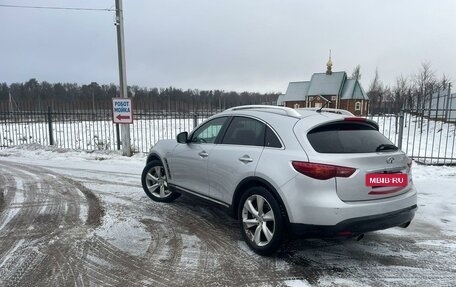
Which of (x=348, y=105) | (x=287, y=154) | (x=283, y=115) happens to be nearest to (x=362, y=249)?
(x=287, y=154)

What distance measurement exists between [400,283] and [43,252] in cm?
385

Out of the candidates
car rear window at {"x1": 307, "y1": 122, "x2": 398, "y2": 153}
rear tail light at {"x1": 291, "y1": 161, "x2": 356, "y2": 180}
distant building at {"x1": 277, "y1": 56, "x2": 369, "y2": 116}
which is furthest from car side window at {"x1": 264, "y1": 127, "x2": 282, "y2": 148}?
distant building at {"x1": 277, "y1": 56, "x2": 369, "y2": 116}

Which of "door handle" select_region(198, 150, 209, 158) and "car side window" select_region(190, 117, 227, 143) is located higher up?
"car side window" select_region(190, 117, 227, 143)

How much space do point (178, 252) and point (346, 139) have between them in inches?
90.4

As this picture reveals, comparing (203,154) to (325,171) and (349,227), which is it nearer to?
(325,171)

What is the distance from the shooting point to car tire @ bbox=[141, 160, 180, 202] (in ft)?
19.2

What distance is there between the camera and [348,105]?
58.1 m

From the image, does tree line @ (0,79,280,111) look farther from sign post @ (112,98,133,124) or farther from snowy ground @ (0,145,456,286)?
snowy ground @ (0,145,456,286)

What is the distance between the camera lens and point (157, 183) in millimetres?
6000

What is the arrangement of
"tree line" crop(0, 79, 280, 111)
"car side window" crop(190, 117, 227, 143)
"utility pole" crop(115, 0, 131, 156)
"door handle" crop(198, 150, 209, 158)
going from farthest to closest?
"tree line" crop(0, 79, 280, 111) < "utility pole" crop(115, 0, 131, 156) < "car side window" crop(190, 117, 227, 143) < "door handle" crop(198, 150, 209, 158)

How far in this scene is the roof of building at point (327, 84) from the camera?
2325 inches

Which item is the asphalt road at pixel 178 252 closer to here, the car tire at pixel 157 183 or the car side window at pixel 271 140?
the car tire at pixel 157 183

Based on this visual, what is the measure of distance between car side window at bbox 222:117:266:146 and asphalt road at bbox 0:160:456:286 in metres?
1.27

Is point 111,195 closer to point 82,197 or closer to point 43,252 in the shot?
point 82,197
